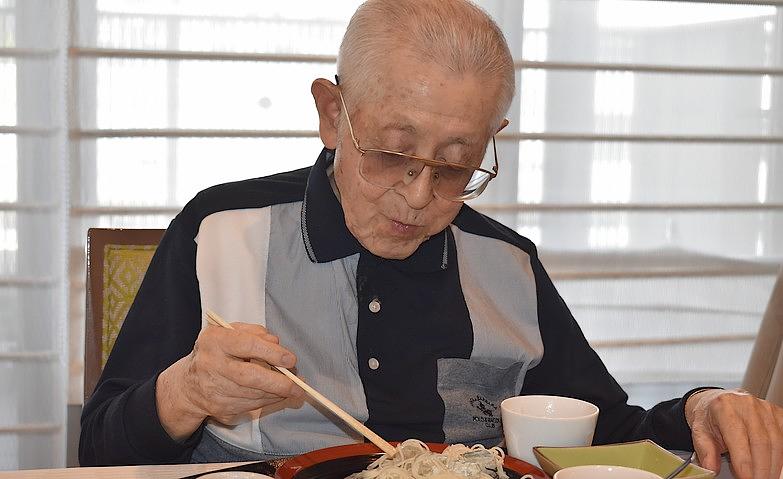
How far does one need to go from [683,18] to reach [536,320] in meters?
2.38

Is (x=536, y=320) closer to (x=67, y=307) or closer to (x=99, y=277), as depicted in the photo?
(x=99, y=277)

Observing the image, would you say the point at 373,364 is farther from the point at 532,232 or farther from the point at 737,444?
the point at 532,232

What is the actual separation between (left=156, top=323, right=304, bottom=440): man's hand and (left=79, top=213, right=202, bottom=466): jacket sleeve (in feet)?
A: 0.35

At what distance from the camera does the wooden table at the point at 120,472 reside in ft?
4.04

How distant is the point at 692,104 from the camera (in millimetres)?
3799

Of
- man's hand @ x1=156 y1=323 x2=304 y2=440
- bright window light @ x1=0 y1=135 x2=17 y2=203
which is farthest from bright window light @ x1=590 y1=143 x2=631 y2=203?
man's hand @ x1=156 y1=323 x2=304 y2=440

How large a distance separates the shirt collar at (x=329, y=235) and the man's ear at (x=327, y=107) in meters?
0.05

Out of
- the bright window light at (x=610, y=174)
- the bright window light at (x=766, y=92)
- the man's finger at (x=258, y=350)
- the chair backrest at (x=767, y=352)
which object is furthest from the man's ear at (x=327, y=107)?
the bright window light at (x=766, y=92)

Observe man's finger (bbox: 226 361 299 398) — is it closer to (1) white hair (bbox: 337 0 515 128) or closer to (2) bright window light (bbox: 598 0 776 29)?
(1) white hair (bbox: 337 0 515 128)

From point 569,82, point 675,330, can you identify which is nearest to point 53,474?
point 569,82

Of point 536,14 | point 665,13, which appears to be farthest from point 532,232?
point 665,13

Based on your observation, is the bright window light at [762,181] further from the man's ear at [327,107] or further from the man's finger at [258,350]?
the man's finger at [258,350]

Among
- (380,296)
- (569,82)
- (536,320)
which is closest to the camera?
(380,296)

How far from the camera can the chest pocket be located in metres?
1.62
